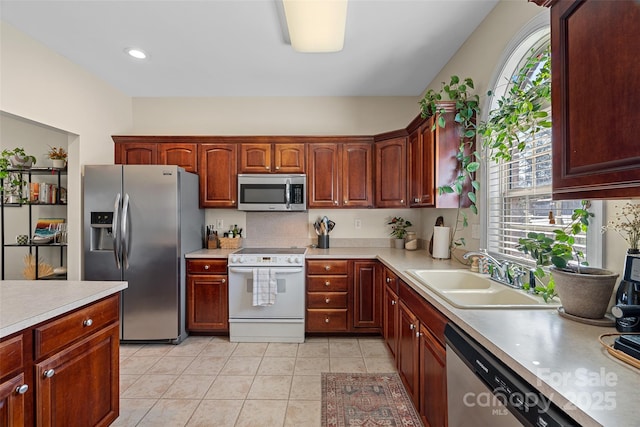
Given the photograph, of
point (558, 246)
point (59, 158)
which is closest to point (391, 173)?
point (558, 246)

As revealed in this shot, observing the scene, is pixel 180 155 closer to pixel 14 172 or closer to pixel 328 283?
pixel 14 172

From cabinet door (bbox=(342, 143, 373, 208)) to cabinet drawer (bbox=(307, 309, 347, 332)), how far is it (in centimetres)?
121

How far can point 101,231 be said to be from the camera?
117 inches

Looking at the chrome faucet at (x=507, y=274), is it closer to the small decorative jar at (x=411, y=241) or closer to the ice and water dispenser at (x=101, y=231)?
the small decorative jar at (x=411, y=241)

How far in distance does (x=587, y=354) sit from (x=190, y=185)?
328 centimetres

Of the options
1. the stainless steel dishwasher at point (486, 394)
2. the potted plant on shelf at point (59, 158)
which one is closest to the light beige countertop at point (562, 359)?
the stainless steel dishwasher at point (486, 394)

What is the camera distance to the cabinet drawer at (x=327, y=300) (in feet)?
10.2

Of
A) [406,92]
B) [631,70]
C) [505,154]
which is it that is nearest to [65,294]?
[631,70]

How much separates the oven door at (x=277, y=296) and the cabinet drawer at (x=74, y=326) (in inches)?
53.7

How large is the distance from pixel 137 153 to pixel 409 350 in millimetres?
3455

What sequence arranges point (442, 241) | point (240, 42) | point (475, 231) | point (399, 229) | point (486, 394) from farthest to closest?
point (399, 229) < point (442, 241) < point (240, 42) < point (475, 231) < point (486, 394)

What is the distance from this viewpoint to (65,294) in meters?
1.50

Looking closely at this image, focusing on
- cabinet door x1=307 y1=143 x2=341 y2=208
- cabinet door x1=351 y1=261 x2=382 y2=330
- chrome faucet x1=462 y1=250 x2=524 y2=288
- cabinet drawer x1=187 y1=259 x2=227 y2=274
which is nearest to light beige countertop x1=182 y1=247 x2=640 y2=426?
chrome faucet x1=462 y1=250 x2=524 y2=288

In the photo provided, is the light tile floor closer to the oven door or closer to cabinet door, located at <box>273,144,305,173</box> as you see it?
the oven door
